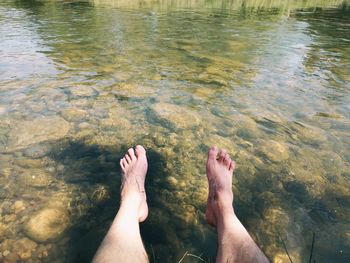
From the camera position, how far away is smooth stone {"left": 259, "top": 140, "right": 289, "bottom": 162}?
3019 mm

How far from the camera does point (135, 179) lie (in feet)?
8.23

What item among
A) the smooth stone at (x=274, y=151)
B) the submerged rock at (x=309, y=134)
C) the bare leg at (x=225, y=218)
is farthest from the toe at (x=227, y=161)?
the submerged rock at (x=309, y=134)

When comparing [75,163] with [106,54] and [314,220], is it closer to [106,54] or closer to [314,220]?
[314,220]

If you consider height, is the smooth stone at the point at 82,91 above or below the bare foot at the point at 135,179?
above

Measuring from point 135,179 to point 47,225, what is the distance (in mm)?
782

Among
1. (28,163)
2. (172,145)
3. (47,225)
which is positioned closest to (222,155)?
(172,145)

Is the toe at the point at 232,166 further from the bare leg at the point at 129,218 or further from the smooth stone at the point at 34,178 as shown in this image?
the smooth stone at the point at 34,178

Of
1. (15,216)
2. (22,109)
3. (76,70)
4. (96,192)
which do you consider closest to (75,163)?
(96,192)

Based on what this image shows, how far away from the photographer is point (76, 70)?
559 cm

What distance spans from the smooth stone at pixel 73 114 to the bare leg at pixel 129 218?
1.13m

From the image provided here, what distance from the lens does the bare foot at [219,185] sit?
218cm

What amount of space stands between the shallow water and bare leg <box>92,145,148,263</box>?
0.12 meters

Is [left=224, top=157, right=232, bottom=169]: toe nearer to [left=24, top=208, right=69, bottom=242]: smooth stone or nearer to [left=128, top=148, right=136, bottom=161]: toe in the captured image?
[left=128, top=148, right=136, bottom=161]: toe

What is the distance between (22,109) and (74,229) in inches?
94.0
